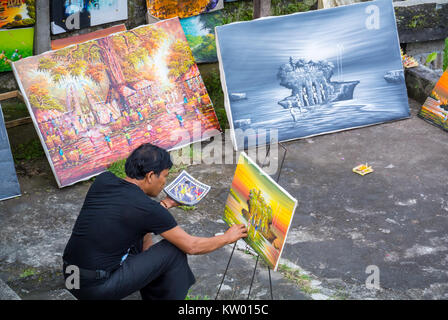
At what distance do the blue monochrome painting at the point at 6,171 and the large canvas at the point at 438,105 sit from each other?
147 inches

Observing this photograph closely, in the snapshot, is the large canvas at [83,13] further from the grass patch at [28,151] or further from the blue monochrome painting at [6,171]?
the blue monochrome painting at [6,171]

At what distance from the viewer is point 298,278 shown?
3.54 meters

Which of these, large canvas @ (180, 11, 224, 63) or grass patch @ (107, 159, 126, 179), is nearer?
grass patch @ (107, 159, 126, 179)

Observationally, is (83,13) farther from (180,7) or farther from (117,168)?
(117,168)

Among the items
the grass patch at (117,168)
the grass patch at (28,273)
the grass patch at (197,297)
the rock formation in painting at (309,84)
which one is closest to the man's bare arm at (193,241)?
the grass patch at (197,297)

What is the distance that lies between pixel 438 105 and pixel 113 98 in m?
2.97

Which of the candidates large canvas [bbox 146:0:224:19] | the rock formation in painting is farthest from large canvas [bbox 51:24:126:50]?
the rock formation in painting

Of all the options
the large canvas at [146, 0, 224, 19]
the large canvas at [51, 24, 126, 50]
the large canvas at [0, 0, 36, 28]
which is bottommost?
the large canvas at [51, 24, 126, 50]

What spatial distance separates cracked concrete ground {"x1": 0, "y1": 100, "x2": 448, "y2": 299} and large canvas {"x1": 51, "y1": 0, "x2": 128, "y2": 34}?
1.09 meters

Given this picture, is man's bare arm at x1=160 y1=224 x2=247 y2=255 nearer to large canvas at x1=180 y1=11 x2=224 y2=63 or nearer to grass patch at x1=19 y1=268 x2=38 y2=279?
grass patch at x1=19 y1=268 x2=38 y2=279

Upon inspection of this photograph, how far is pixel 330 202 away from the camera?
4.43 m

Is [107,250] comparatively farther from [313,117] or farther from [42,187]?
[313,117]

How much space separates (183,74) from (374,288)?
2.68m

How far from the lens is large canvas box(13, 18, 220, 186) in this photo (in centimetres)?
468
